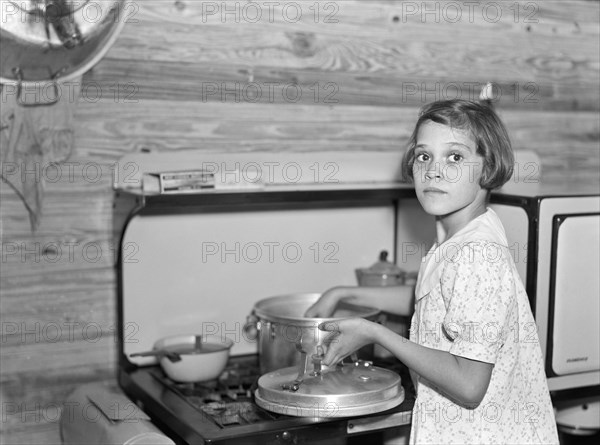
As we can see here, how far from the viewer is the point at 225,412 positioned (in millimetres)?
1395

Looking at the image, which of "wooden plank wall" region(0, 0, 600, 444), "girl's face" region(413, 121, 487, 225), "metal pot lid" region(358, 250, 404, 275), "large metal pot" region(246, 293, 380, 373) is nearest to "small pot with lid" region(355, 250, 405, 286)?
"metal pot lid" region(358, 250, 404, 275)

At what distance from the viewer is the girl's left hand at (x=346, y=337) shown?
1.28 m

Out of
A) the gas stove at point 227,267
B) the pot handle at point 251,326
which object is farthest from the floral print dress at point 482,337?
the pot handle at point 251,326

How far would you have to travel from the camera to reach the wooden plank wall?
1584 mm

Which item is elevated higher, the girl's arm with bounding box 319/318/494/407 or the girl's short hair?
the girl's short hair

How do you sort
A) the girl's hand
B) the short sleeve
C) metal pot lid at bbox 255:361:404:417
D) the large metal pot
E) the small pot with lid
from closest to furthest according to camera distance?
the short sleeve, metal pot lid at bbox 255:361:404:417, the large metal pot, the girl's hand, the small pot with lid

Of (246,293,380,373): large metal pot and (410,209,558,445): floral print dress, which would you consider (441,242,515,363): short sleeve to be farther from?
(246,293,380,373): large metal pot

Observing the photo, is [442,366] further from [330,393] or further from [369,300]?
[369,300]

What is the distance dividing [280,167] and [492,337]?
0.67 meters

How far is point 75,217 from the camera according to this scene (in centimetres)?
160

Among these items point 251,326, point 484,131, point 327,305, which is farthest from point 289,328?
point 484,131

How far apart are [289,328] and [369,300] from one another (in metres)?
0.17

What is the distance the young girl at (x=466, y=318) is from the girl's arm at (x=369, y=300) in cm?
17

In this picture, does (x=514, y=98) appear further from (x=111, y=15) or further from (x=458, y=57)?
(x=111, y=15)
